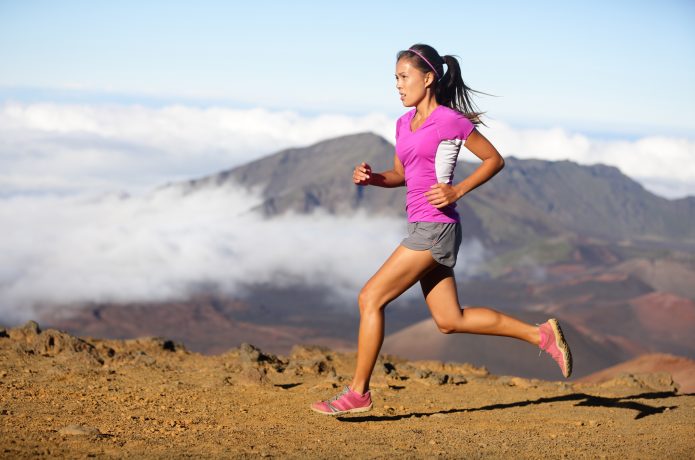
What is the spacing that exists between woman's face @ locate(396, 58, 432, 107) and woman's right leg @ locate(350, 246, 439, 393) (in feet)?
3.29

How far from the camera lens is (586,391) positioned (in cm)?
1006

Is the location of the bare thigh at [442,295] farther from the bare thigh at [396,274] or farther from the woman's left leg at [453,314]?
the bare thigh at [396,274]

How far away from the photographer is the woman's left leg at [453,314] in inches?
247

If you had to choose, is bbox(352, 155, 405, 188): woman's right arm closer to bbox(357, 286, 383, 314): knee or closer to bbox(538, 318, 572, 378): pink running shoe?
bbox(357, 286, 383, 314): knee

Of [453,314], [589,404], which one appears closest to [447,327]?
[453,314]

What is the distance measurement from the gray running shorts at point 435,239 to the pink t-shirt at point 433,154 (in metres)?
0.04

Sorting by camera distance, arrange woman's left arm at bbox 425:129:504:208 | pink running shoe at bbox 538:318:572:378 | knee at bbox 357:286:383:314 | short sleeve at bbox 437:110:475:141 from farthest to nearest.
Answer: pink running shoe at bbox 538:318:572:378 < knee at bbox 357:286:383:314 < short sleeve at bbox 437:110:475:141 < woman's left arm at bbox 425:129:504:208

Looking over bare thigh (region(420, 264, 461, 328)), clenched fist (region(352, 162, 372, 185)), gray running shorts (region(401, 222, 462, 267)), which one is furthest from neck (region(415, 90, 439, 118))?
bare thigh (region(420, 264, 461, 328))

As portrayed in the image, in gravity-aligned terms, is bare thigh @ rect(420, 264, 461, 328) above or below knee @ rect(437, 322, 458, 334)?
above

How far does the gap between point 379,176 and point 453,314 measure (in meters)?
1.08

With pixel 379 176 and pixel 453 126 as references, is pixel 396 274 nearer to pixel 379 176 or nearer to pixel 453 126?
pixel 379 176

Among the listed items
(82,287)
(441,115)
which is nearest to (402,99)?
(441,115)

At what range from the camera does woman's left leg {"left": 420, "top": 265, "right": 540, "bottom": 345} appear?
626 cm

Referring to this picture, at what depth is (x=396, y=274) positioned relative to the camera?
6039 millimetres
